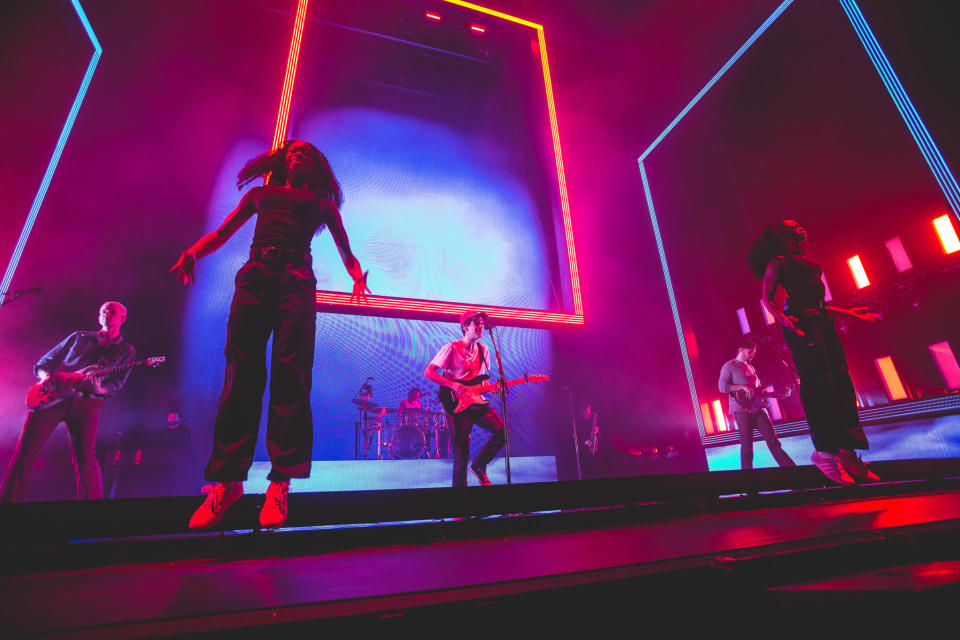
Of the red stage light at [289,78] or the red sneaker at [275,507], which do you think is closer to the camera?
the red sneaker at [275,507]

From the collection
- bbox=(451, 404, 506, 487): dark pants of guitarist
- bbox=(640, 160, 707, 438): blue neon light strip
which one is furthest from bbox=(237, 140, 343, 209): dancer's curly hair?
bbox=(640, 160, 707, 438): blue neon light strip

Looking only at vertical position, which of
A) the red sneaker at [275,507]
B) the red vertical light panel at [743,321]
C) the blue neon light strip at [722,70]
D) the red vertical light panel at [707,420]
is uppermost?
the blue neon light strip at [722,70]

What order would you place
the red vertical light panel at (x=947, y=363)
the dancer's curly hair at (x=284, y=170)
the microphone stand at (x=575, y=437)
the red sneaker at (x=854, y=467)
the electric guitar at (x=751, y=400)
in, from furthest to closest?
the microphone stand at (x=575, y=437) → the electric guitar at (x=751, y=400) → the red vertical light panel at (x=947, y=363) → the red sneaker at (x=854, y=467) → the dancer's curly hair at (x=284, y=170)

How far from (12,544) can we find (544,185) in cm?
502

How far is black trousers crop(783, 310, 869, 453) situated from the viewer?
2.41 meters

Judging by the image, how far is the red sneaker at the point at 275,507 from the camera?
1.43 metres

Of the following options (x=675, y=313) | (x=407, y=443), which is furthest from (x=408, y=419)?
(x=675, y=313)

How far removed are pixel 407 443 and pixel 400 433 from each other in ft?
0.50

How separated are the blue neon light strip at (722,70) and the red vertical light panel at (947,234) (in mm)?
3800

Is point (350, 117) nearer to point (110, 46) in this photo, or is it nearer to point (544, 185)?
point (544, 185)

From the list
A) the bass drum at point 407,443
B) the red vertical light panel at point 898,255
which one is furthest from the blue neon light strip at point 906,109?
the bass drum at point 407,443

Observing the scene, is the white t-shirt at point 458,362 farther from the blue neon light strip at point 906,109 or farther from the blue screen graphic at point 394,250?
the blue neon light strip at point 906,109

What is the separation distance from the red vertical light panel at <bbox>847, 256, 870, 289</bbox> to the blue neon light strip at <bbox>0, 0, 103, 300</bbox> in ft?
33.4

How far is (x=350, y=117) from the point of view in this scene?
4.84 metres
